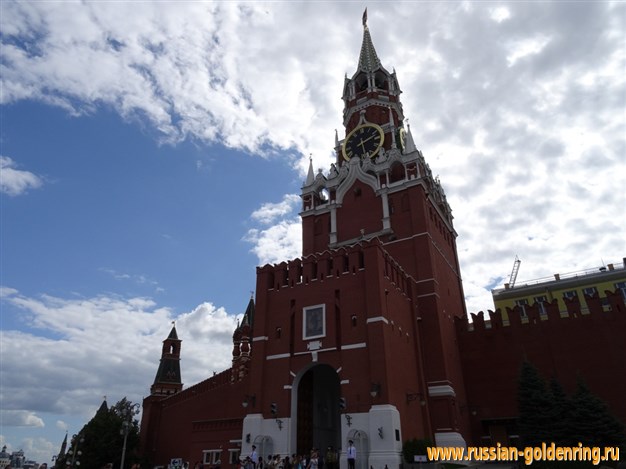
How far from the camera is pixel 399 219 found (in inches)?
1449

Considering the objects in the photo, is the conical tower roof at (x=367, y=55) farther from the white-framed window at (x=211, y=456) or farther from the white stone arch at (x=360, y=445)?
the white-framed window at (x=211, y=456)

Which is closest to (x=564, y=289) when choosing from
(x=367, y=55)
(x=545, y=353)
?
(x=545, y=353)

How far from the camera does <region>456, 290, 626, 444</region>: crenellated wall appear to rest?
30.7 m

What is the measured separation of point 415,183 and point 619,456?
20.9m

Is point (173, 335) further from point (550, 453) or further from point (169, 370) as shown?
point (550, 453)

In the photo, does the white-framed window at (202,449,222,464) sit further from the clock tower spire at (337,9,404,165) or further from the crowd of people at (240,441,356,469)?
the clock tower spire at (337,9,404,165)

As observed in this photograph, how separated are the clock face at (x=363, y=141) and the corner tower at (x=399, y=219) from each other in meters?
0.09

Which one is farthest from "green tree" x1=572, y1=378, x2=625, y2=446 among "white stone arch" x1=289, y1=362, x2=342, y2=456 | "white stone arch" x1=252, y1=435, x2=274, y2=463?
"white stone arch" x1=252, y1=435, x2=274, y2=463

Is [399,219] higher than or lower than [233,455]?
higher

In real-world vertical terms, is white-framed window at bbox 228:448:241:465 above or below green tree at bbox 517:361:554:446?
below

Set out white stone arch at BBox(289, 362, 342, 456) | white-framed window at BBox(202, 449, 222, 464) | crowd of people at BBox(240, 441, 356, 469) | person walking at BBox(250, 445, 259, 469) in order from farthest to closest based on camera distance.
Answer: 1. white-framed window at BBox(202, 449, 222, 464)
2. white stone arch at BBox(289, 362, 342, 456)
3. person walking at BBox(250, 445, 259, 469)
4. crowd of people at BBox(240, 441, 356, 469)

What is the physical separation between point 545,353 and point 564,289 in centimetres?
1824

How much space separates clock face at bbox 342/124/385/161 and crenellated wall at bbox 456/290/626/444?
54.8 feet

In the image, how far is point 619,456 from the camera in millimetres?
23594
